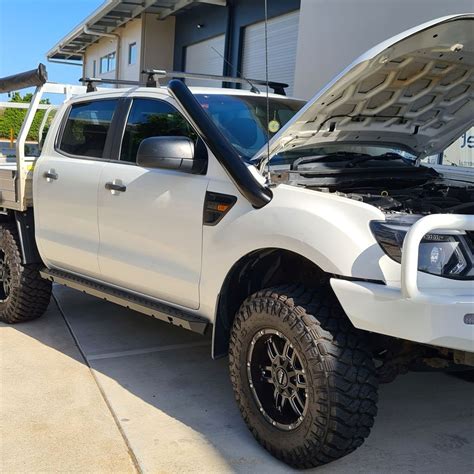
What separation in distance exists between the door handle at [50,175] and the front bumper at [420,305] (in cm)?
299

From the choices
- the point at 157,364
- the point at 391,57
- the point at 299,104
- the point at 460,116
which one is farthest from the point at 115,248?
the point at 460,116

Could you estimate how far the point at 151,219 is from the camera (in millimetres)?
3814

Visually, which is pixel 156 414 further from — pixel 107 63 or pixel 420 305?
pixel 107 63

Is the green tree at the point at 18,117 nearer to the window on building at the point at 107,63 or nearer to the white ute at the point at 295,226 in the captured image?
the white ute at the point at 295,226

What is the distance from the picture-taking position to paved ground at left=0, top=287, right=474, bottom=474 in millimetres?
3164

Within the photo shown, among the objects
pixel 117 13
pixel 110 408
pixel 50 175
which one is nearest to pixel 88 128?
pixel 50 175

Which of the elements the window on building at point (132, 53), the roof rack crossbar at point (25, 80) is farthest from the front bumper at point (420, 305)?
the window on building at point (132, 53)

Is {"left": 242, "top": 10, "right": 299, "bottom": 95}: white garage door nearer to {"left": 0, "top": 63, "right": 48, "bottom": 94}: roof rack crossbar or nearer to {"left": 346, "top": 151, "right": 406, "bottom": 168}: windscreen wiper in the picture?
{"left": 0, "top": 63, "right": 48, "bottom": 94}: roof rack crossbar

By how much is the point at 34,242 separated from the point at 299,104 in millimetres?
2520

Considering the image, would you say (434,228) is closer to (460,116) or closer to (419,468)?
(419,468)

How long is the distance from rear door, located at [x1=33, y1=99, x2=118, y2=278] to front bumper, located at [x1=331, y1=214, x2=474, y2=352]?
237 centimetres

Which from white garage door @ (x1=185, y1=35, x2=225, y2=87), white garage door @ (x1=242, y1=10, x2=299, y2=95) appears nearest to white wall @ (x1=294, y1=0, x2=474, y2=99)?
white garage door @ (x1=242, y1=10, x2=299, y2=95)

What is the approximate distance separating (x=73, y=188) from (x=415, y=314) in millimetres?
2921

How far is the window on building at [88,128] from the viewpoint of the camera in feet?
15.1
